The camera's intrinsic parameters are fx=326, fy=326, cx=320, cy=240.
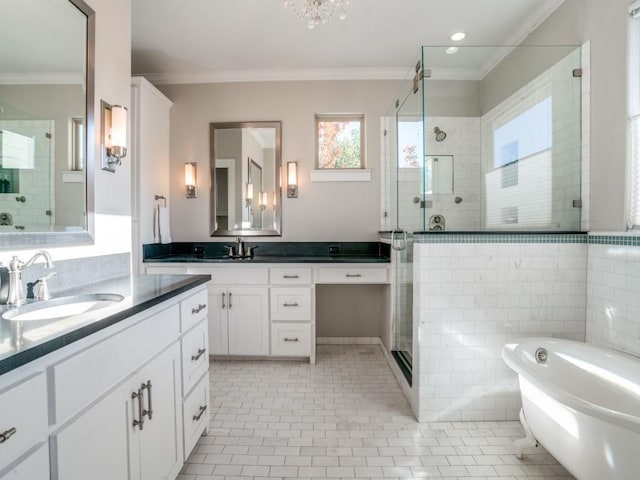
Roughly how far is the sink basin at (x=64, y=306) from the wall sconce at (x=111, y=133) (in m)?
0.76

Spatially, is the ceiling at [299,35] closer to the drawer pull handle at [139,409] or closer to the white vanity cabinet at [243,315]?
the white vanity cabinet at [243,315]

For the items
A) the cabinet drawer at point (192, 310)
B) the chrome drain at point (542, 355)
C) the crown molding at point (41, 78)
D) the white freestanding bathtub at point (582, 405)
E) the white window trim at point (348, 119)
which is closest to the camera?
the white freestanding bathtub at point (582, 405)

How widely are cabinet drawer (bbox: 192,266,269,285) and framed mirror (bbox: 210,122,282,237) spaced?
1.88 feet

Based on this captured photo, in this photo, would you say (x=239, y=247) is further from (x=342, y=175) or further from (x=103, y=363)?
(x=103, y=363)

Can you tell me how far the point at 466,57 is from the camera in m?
2.28

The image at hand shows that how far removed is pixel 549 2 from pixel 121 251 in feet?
10.5

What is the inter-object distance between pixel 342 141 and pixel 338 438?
8.57ft

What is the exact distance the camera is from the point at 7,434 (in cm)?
65

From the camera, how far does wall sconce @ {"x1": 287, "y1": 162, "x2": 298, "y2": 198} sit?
3.26m

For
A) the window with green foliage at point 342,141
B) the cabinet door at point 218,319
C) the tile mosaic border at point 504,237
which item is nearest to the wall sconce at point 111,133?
the cabinet door at point 218,319

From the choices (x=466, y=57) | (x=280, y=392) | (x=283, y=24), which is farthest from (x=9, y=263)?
(x=466, y=57)

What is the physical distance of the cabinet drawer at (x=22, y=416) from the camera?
649 mm

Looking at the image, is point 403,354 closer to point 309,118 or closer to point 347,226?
point 347,226

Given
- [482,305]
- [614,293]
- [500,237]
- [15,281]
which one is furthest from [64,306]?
[614,293]
